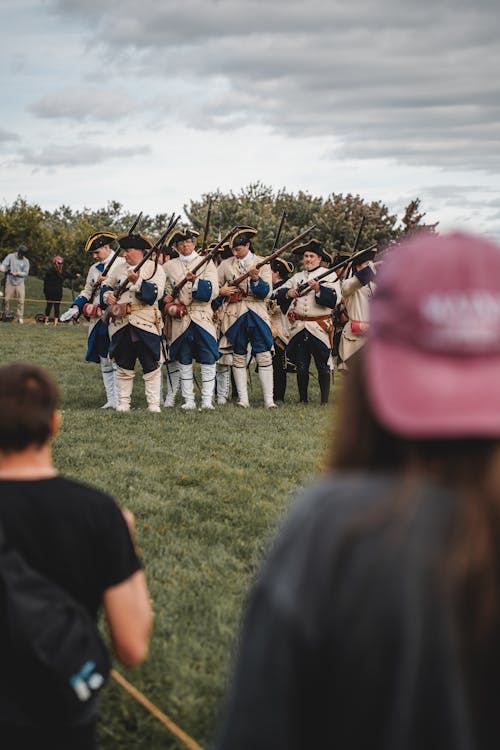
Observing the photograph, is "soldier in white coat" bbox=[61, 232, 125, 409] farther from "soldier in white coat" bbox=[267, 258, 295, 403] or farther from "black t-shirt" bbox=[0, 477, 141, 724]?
"black t-shirt" bbox=[0, 477, 141, 724]

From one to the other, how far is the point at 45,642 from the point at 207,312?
10.1 metres

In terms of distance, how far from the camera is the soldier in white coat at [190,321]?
39.0ft

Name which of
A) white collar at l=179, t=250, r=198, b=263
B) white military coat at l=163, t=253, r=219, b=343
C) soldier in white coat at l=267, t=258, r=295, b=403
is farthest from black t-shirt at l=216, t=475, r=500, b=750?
soldier in white coat at l=267, t=258, r=295, b=403

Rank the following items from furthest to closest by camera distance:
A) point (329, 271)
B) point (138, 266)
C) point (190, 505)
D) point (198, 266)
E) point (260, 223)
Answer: point (260, 223), point (329, 271), point (198, 266), point (138, 266), point (190, 505)

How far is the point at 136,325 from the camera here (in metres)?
11.2

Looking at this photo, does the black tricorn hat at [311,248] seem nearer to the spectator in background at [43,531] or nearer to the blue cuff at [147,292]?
the blue cuff at [147,292]

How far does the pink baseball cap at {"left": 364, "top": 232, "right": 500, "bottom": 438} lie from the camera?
3.61 ft

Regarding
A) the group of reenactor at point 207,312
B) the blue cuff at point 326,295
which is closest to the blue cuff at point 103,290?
the group of reenactor at point 207,312

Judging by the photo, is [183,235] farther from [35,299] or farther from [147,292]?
[35,299]

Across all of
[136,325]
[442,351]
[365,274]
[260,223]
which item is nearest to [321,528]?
[442,351]

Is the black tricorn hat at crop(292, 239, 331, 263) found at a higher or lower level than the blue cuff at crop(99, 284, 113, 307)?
higher

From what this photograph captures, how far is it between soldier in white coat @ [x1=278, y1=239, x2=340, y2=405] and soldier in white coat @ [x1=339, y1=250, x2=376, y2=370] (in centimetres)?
57

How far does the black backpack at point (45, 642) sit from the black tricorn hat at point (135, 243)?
9265mm

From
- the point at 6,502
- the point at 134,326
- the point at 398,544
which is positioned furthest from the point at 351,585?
the point at 134,326
